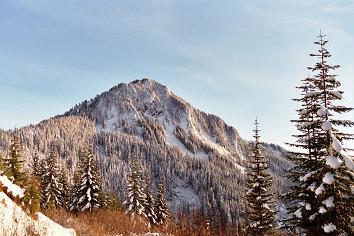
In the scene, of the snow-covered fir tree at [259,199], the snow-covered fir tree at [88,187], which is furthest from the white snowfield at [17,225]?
the snow-covered fir tree at [88,187]

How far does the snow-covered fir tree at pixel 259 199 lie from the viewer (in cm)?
2819

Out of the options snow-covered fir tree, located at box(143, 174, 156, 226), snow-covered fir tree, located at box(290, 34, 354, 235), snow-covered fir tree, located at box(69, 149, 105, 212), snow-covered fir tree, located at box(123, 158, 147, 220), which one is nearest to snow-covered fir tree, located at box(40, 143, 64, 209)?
snow-covered fir tree, located at box(69, 149, 105, 212)

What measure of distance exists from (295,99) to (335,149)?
19.3ft

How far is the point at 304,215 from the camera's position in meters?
20.0

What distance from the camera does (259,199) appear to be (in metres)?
28.2

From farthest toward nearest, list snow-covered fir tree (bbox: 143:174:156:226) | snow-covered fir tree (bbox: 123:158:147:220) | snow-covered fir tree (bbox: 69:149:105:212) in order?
1. snow-covered fir tree (bbox: 143:174:156:226)
2. snow-covered fir tree (bbox: 123:158:147:220)
3. snow-covered fir tree (bbox: 69:149:105:212)

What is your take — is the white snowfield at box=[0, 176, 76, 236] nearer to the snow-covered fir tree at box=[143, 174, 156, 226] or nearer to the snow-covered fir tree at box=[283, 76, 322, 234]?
the snow-covered fir tree at box=[283, 76, 322, 234]

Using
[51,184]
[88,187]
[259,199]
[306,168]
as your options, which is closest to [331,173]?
[306,168]

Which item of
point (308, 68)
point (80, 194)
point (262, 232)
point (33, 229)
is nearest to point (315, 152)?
point (308, 68)

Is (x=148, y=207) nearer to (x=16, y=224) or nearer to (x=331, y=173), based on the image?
(x=331, y=173)

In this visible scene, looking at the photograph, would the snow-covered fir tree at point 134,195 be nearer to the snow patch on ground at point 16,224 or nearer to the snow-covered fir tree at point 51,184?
the snow-covered fir tree at point 51,184

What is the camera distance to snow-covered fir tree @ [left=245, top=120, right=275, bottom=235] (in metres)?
28.2

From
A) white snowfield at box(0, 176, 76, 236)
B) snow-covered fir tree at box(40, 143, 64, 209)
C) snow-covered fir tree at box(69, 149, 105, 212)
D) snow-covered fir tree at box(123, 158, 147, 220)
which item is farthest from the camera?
snow-covered fir tree at box(123, 158, 147, 220)

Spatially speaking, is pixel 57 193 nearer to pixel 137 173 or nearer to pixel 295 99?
pixel 137 173
